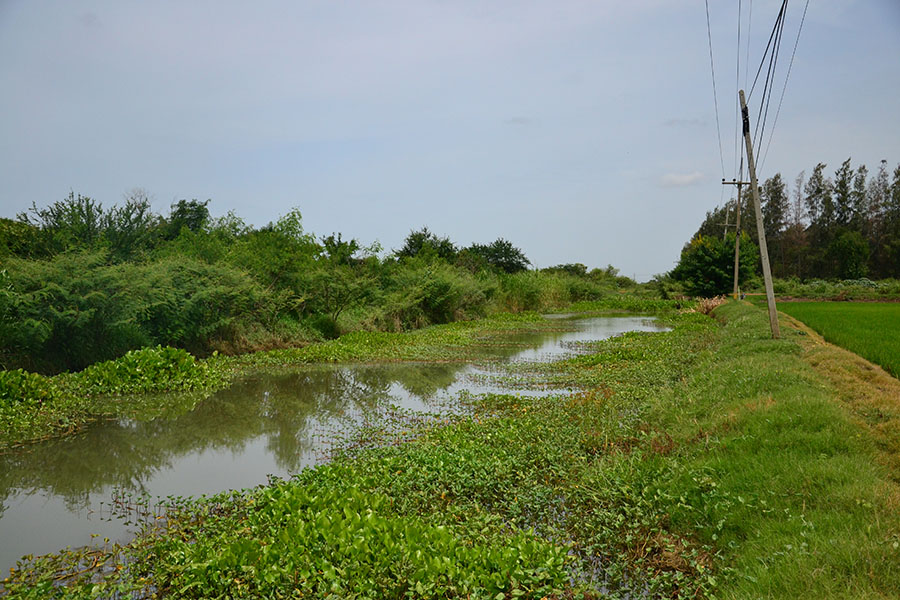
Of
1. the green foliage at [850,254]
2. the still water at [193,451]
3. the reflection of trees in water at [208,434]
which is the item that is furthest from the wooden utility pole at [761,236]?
the green foliage at [850,254]

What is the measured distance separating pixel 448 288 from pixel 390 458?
728 inches

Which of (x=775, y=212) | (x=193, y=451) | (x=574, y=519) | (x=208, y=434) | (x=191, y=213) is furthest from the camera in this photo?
(x=775, y=212)

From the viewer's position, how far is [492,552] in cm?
340

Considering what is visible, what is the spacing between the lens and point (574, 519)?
4457 millimetres

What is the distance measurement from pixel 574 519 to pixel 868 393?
466 centimetres

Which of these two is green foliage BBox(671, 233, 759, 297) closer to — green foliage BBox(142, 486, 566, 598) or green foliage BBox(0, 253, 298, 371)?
green foliage BBox(0, 253, 298, 371)

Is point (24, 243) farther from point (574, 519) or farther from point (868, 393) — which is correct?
point (868, 393)

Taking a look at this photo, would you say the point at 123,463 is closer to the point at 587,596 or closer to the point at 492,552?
the point at 492,552


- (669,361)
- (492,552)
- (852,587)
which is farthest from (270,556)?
(669,361)

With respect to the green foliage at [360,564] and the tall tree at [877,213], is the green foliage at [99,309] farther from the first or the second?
the tall tree at [877,213]

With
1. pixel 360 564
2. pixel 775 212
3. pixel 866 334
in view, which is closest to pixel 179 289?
pixel 360 564

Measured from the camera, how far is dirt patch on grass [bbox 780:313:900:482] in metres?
4.80

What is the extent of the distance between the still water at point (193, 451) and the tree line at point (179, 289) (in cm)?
287

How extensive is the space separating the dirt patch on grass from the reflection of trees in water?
572 cm
